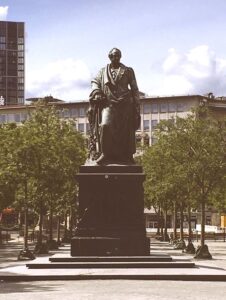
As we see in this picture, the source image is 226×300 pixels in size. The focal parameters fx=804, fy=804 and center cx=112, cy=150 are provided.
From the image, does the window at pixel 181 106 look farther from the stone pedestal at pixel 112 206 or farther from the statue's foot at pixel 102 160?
the stone pedestal at pixel 112 206

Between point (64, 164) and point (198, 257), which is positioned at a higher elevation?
point (64, 164)

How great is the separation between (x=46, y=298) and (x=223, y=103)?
433ft

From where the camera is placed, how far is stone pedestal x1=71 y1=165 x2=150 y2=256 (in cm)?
2702

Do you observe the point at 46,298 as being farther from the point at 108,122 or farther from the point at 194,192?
the point at 194,192

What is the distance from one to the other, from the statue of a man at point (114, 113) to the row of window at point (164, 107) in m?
117

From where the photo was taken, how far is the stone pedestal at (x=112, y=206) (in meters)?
27.0

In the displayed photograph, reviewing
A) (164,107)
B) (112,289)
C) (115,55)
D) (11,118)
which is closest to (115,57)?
(115,55)

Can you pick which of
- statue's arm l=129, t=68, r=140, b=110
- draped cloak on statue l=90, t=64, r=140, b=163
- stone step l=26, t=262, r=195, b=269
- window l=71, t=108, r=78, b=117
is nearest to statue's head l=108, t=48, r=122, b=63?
draped cloak on statue l=90, t=64, r=140, b=163

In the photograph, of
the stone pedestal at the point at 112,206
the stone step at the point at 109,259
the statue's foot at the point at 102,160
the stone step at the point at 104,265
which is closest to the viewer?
the stone step at the point at 104,265

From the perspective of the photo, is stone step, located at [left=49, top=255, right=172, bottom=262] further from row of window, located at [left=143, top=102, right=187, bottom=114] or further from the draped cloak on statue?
row of window, located at [left=143, top=102, right=187, bottom=114]

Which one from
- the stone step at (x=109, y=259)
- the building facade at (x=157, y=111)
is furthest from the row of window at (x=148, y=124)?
the stone step at (x=109, y=259)

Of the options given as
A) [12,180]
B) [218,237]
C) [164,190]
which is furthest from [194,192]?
[218,237]

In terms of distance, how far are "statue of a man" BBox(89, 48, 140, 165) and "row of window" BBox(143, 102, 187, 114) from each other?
383 feet

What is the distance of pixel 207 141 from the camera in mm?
45062
